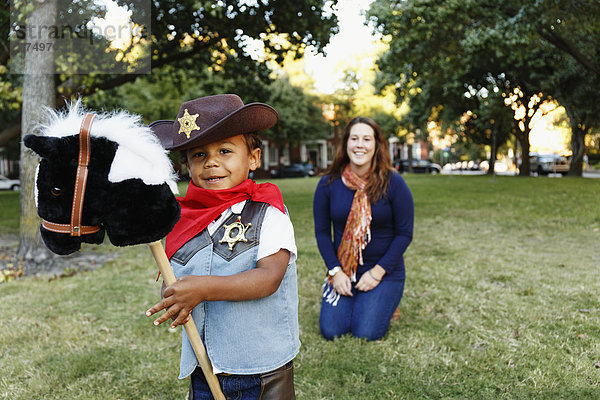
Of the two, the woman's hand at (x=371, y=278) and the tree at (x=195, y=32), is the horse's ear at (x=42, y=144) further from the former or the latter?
the tree at (x=195, y=32)

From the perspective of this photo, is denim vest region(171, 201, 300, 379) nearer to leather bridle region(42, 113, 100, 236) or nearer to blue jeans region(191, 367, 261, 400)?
blue jeans region(191, 367, 261, 400)

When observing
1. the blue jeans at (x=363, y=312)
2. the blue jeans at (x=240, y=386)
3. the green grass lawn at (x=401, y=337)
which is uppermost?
the blue jeans at (x=240, y=386)

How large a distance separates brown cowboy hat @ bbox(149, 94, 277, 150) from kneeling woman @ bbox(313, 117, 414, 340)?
2302 mm

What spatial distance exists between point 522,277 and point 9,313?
5.83 meters

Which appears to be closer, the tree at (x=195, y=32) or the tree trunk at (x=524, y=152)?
the tree at (x=195, y=32)

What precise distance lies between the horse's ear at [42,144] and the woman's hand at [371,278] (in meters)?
3.15

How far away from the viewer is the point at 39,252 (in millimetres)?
6820

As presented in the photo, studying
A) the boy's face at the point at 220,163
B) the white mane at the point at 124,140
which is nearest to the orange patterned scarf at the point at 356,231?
the boy's face at the point at 220,163

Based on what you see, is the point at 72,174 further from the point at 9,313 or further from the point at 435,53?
the point at 435,53

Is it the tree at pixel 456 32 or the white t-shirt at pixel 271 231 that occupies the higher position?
the tree at pixel 456 32

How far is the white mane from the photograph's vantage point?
4.60 ft

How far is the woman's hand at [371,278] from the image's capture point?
13.4 feet

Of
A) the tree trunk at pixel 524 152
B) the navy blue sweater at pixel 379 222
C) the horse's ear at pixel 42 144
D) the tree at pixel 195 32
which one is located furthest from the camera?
the tree trunk at pixel 524 152

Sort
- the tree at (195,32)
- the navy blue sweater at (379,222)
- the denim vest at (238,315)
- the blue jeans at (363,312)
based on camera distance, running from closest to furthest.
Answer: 1. the denim vest at (238,315)
2. the blue jeans at (363,312)
3. the navy blue sweater at (379,222)
4. the tree at (195,32)
